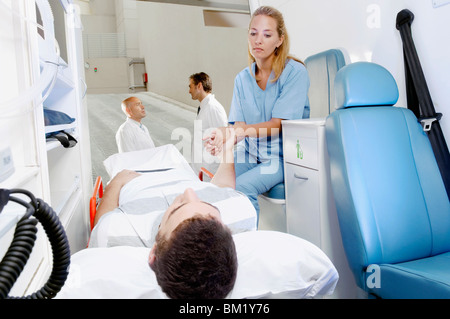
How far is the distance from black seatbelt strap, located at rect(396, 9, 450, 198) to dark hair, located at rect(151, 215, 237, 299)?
1005 mm

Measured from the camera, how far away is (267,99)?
1.79 meters

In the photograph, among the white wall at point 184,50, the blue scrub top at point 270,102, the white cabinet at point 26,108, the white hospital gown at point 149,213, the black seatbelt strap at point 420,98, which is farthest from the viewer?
the white wall at point 184,50

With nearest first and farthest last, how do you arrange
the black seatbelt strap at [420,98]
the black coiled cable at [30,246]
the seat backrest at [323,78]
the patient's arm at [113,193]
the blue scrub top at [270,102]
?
the black coiled cable at [30,246] < the black seatbelt strap at [420,98] < the patient's arm at [113,193] < the blue scrub top at [270,102] < the seat backrest at [323,78]

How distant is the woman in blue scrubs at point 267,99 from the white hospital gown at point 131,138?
1.28 meters

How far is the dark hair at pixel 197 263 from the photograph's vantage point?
0.72 meters

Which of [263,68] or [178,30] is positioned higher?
[178,30]

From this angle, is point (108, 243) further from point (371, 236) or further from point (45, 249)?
point (371, 236)

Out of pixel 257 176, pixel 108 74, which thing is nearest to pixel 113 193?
pixel 257 176

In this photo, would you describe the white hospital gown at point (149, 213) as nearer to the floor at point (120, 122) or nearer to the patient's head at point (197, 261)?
the patient's head at point (197, 261)

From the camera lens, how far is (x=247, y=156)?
74.2 inches

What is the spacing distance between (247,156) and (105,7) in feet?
19.9

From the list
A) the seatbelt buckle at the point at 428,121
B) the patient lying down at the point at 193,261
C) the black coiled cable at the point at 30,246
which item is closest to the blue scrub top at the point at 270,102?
the seatbelt buckle at the point at 428,121

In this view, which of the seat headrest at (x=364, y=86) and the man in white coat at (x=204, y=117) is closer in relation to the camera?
the seat headrest at (x=364, y=86)
